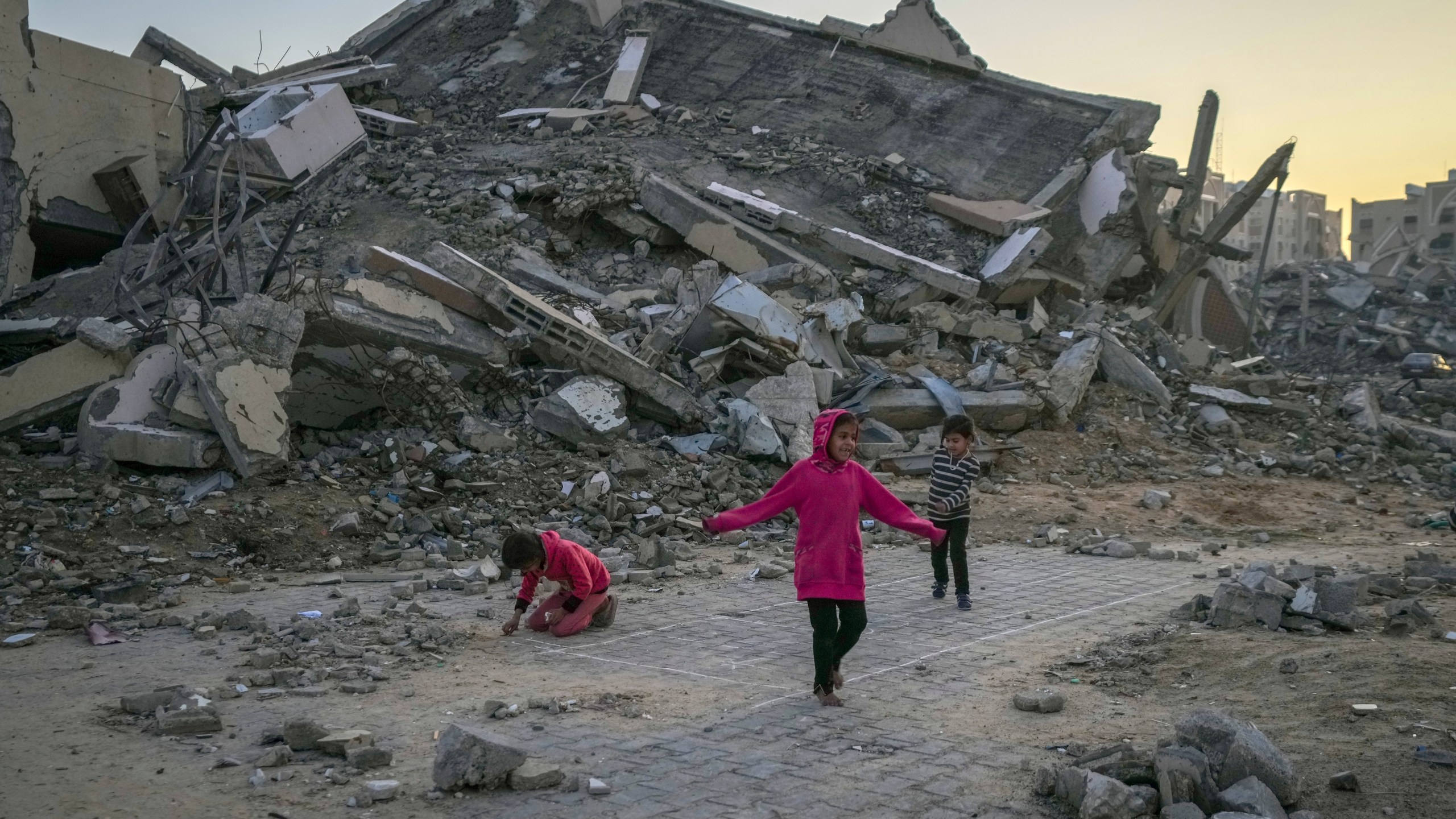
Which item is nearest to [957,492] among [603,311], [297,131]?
[603,311]

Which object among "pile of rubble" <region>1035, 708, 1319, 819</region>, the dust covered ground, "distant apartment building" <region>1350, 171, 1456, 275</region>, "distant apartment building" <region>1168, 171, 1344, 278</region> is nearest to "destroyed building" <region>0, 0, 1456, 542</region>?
the dust covered ground

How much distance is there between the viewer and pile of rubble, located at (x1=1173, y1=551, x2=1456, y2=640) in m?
5.73

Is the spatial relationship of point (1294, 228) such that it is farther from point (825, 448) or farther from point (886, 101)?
point (825, 448)

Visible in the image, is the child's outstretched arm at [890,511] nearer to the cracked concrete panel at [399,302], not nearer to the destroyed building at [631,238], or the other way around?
the destroyed building at [631,238]

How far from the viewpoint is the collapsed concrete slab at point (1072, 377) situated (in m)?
13.2

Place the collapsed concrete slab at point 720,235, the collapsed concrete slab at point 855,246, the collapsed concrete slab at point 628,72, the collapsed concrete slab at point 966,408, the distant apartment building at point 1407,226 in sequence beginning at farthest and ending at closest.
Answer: the distant apartment building at point 1407,226
the collapsed concrete slab at point 628,72
the collapsed concrete slab at point 855,246
the collapsed concrete slab at point 720,235
the collapsed concrete slab at point 966,408

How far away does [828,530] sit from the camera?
16.1ft

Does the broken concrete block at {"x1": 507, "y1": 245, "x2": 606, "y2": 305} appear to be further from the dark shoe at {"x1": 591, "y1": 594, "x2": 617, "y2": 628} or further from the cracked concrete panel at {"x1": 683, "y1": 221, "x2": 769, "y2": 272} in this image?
the dark shoe at {"x1": 591, "y1": 594, "x2": 617, "y2": 628}

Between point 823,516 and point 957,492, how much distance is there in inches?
88.8

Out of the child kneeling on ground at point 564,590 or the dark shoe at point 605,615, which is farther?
the dark shoe at point 605,615

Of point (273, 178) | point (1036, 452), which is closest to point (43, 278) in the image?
point (273, 178)

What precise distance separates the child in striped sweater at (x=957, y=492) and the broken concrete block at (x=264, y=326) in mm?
5460

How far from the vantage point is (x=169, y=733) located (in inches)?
172

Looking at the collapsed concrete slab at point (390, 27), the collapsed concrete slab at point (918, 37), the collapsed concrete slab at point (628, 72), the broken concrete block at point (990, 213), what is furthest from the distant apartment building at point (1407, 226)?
the collapsed concrete slab at point (390, 27)
